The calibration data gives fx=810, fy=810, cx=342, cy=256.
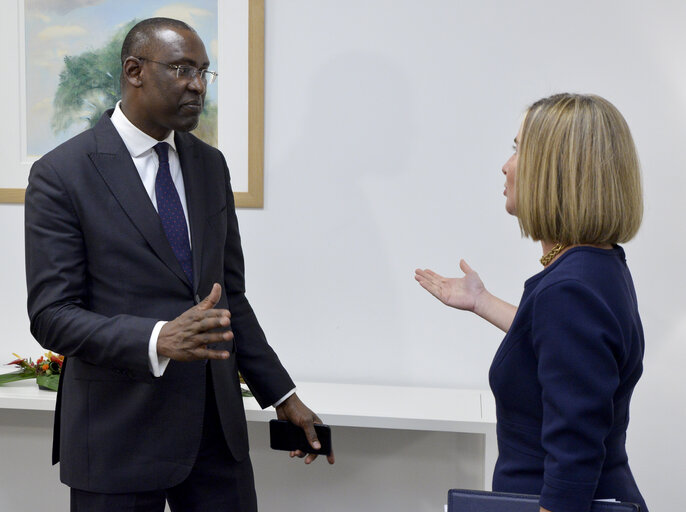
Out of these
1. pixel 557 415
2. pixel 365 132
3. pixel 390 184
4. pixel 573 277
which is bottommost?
pixel 557 415

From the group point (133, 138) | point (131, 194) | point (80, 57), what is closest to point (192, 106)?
point (133, 138)

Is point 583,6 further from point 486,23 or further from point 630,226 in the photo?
point 630,226

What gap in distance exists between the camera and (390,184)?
8.98 ft

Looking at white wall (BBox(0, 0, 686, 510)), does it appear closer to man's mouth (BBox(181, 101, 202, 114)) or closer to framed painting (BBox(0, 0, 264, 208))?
framed painting (BBox(0, 0, 264, 208))

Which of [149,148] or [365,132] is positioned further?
[365,132]

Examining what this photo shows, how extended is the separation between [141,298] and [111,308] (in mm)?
68

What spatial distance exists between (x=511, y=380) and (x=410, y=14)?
5.44ft

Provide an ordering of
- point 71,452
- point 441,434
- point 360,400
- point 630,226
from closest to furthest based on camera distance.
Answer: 1. point 630,226
2. point 71,452
3. point 360,400
4. point 441,434

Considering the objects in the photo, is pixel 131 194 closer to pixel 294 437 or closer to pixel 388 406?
pixel 294 437

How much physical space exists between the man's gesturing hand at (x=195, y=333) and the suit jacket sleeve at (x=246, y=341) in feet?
1.34

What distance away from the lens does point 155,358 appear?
65.6 inches

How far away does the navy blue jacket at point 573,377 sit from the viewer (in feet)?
4.03

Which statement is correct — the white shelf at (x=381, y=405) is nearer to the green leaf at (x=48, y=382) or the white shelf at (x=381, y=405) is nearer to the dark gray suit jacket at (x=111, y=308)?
the green leaf at (x=48, y=382)

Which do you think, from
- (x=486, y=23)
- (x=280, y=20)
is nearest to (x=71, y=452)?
(x=280, y=20)
